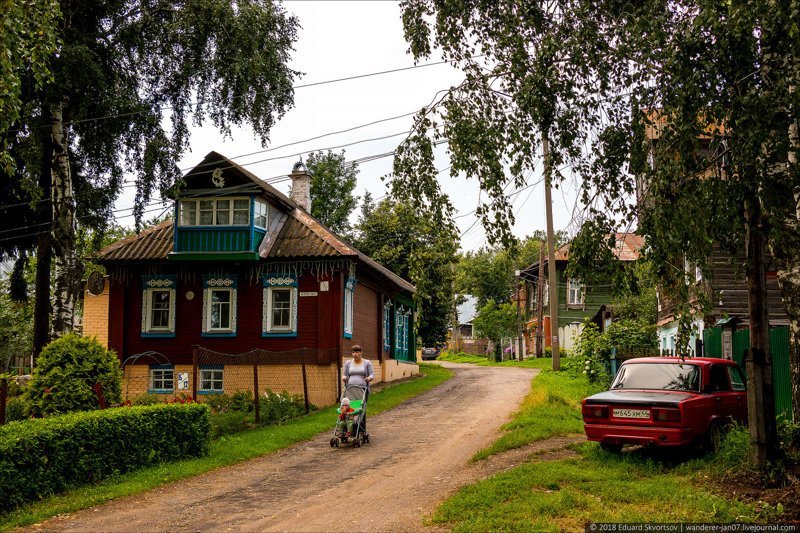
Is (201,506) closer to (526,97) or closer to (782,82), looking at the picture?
(526,97)

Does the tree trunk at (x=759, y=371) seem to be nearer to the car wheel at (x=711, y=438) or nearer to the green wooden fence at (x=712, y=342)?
the car wheel at (x=711, y=438)

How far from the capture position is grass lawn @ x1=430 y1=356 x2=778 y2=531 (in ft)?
25.3

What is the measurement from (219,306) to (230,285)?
2.70 feet

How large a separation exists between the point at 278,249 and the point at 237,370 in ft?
12.8

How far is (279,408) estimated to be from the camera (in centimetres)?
1803

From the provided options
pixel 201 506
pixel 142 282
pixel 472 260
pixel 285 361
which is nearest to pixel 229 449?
pixel 201 506

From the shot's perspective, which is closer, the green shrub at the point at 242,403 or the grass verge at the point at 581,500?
the grass verge at the point at 581,500

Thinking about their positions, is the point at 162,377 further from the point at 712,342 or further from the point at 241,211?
the point at 712,342

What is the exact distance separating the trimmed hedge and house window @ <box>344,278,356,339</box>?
10.4 m

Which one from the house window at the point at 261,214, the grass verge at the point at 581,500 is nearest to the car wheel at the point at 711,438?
the grass verge at the point at 581,500

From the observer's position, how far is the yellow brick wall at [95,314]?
27594mm

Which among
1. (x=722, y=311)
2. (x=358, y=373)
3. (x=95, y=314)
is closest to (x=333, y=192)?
(x=95, y=314)

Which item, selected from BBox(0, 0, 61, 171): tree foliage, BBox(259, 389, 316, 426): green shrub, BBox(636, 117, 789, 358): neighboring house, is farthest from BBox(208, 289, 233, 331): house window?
BBox(636, 117, 789, 358): neighboring house

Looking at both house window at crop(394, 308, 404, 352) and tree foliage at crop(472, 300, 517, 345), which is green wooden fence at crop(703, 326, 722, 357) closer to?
house window at crop(394, 308, 404, 352)
